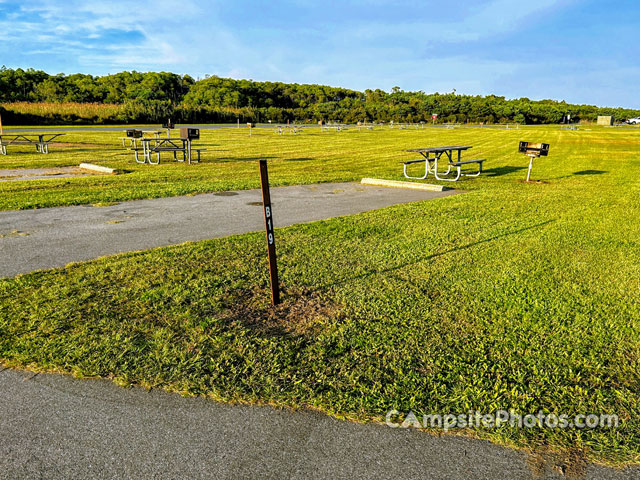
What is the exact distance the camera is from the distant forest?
147 ft

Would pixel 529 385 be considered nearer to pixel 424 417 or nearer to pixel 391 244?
pixel 424 417

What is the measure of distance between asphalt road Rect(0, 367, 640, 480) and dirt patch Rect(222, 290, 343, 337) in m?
1.01

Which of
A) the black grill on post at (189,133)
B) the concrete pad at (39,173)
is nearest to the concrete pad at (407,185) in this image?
the black grill on post at (189,133)

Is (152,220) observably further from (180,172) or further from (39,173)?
(39,173)

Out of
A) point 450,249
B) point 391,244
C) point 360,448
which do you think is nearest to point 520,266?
point 450,249

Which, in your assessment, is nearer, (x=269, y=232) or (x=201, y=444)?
(x=201, y=444)

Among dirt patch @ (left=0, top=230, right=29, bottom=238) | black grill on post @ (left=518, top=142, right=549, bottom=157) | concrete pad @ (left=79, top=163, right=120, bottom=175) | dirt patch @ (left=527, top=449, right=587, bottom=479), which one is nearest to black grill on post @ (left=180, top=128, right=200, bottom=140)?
concrete pad @ (left=79, top=163, right=120, bottom=175)

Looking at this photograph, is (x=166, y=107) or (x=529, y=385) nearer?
(x=529, y=385)

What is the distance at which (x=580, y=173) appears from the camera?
1502 centimetres

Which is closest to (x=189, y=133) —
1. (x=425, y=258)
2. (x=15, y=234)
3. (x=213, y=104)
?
(x=15, y=234)

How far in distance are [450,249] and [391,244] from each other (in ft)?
2.57

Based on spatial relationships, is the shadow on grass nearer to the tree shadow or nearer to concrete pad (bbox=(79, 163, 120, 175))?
the tree shadow

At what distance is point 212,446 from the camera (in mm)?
2438

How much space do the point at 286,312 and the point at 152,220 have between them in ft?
14.7
